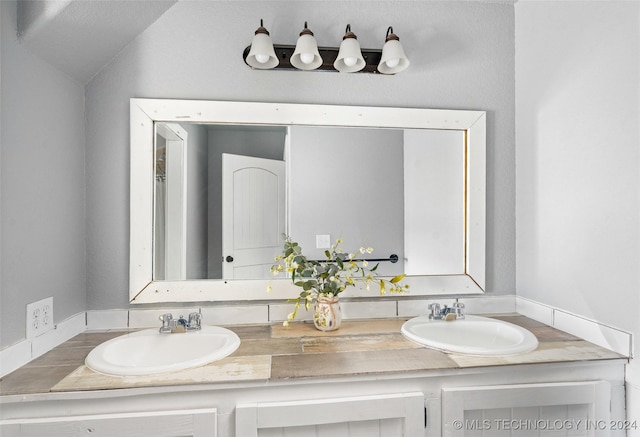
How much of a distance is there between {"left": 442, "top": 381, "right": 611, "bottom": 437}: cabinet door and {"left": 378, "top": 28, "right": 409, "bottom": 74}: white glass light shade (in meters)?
1.22

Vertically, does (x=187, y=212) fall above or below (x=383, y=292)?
above

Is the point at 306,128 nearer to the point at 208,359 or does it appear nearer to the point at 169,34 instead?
the point at 169,34

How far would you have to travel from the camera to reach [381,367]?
3.57 feet

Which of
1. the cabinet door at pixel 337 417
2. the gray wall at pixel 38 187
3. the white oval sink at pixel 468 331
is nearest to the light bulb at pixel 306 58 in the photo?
the gray wall at pixel 38 187

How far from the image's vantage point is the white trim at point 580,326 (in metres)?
1.17

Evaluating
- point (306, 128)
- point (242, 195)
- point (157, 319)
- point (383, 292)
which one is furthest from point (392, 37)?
point (157, 319)

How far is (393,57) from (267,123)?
58 cm

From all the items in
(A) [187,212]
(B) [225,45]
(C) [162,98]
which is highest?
(B) [225,45]

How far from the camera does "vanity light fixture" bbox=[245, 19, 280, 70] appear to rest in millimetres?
1414

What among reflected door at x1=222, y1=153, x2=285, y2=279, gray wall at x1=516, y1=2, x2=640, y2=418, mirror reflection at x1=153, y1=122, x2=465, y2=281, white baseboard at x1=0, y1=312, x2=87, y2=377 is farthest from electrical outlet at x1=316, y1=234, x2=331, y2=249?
white baseboard at x1=0, y1=312, x2=87, y2=377

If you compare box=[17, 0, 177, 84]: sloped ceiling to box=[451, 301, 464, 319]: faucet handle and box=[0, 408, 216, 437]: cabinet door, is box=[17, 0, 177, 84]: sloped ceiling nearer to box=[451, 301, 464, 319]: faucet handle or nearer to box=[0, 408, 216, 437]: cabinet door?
box=[0, 408, 216, 437]: cabinet door

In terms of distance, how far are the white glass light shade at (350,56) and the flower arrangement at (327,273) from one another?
73 centimetres

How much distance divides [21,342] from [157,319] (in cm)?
45

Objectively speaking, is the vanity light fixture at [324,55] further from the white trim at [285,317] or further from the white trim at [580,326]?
the white trim at [580,326]
